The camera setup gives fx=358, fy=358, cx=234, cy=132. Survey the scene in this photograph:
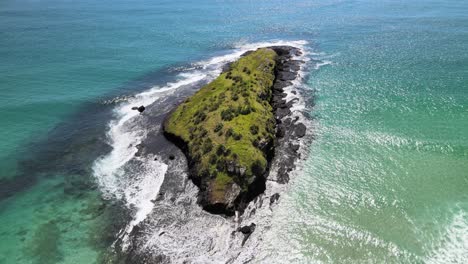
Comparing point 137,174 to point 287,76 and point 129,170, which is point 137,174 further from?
point 287,76

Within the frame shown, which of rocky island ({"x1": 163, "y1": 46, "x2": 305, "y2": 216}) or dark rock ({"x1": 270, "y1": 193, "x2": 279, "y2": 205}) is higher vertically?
rocky island ({"x1": 163, "y1": 46, "x2": 305, "y2": 216})

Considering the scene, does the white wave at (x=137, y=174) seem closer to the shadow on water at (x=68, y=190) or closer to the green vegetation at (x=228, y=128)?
the shadow on water at (x=68, y=190)

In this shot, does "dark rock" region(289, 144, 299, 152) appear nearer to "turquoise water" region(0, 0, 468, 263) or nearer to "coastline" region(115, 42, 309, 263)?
"coastline" region(115, 42, 309, 263)

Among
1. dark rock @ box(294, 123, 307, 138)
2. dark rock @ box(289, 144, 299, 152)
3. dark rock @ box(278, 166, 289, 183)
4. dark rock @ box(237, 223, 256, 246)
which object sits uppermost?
dark rock @ box(294, 123, 307, 138)

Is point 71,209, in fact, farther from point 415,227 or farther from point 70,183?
point 415,227

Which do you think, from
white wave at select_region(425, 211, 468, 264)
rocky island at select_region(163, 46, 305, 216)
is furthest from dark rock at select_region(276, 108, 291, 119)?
white wave at select_region(425, 211, 468, 264)

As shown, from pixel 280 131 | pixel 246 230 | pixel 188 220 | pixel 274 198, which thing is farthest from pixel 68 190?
pixel 280 131
